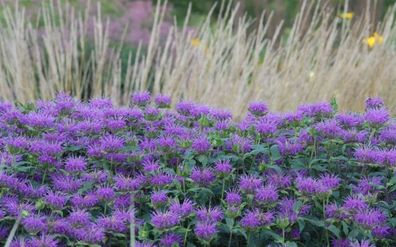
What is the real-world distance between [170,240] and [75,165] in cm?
45

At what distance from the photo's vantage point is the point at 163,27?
9.52 metres

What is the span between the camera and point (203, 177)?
1973 mm

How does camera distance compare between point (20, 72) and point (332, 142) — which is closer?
point (332, 142)

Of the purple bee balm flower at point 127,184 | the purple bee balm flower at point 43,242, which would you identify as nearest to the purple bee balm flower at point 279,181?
the purple bee balm flower at point 127,184

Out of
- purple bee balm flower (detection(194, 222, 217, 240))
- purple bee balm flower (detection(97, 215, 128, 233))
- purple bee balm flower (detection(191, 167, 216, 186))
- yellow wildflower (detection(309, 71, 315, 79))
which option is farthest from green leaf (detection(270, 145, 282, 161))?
yellow wildflower (detection(309, 71, 315, 79))

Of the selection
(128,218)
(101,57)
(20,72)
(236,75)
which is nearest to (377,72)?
(236,75)

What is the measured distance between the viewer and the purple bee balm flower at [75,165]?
2082mm

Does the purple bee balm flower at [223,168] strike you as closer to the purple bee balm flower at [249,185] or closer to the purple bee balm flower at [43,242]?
the purple bee balm flower at [249,185]

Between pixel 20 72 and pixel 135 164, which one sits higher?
pixel 135 164

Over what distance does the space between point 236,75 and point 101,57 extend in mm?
1067

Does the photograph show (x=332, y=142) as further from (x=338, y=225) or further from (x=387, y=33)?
(x=387, y=33)

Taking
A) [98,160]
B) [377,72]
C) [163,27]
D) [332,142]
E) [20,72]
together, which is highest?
[332,142]

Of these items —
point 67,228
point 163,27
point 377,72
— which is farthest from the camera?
point 163,27

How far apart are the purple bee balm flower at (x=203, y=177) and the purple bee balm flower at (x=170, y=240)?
0.20 metres
